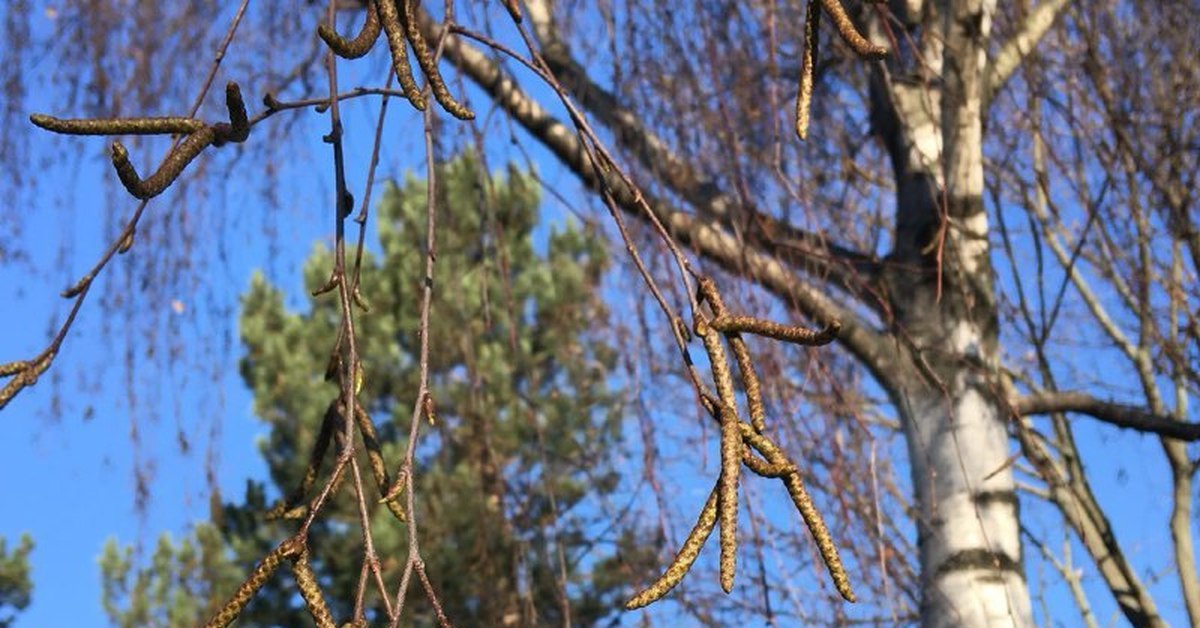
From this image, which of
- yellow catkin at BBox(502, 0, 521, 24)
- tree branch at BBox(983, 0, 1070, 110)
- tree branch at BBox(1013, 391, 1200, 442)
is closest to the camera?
yellow catkin at BBox(502, 0, 521, 24)

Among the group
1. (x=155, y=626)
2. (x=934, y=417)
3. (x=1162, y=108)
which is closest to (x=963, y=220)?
(x=934, y=417)

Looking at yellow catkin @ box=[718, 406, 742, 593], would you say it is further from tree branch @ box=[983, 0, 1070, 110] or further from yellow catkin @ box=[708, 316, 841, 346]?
tree branch @ box=[983, 0, 1070, 110]

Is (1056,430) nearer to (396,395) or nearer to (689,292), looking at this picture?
(689,292)

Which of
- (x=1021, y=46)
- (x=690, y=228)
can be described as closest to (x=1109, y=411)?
(x=1021, y=46)

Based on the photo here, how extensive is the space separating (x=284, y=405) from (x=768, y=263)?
735 cm

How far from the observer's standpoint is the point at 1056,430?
448 cm

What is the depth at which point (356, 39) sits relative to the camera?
40.5 inches

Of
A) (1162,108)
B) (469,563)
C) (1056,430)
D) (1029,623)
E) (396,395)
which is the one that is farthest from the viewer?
(396,395)

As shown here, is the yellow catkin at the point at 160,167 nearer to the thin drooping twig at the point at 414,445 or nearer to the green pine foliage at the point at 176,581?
the thin drooping twig at the point at 414,445

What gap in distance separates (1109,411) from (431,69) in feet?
7.74

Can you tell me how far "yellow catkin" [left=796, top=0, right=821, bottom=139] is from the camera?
1.06 meters

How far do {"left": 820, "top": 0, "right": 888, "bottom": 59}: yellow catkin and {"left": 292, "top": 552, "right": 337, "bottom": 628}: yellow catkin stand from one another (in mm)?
470

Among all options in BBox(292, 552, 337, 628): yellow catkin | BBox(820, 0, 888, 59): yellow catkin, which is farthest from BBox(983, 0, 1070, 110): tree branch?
BBox(292, 552, 337, 628): yellow catkin

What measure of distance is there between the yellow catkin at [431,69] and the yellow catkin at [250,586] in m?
0.27
